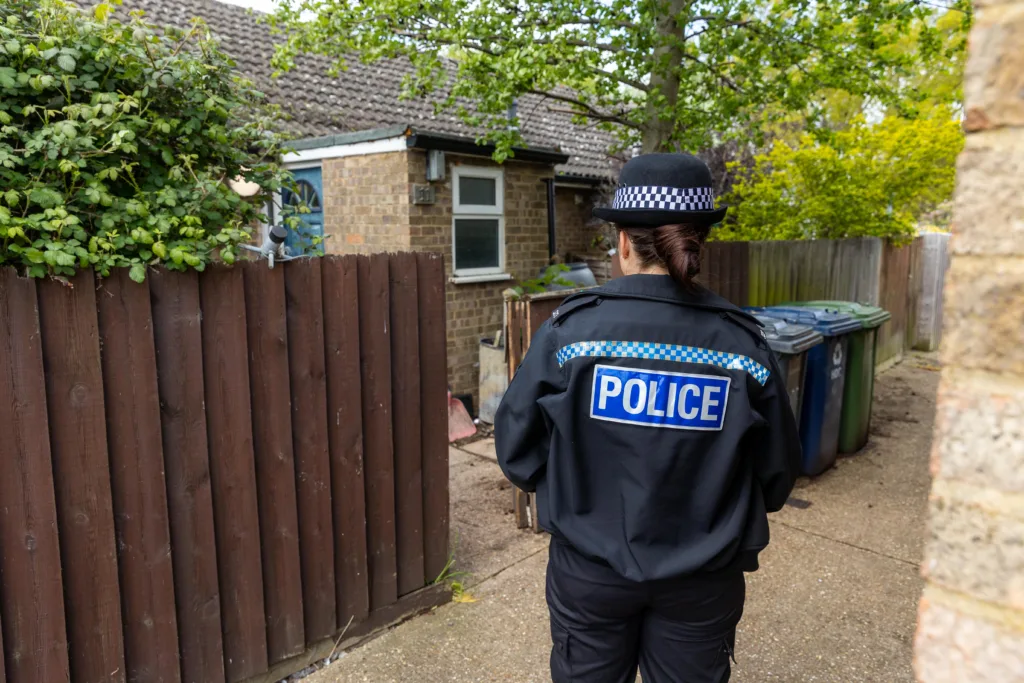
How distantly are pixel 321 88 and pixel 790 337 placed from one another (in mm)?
7010

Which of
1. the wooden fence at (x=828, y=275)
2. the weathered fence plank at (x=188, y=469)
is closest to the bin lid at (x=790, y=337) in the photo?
→ the wooden fence at (x=828, y=275)

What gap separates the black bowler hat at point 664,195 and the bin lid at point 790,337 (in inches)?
140

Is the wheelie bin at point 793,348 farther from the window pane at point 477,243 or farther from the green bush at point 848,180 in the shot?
the green bush at point 848,180

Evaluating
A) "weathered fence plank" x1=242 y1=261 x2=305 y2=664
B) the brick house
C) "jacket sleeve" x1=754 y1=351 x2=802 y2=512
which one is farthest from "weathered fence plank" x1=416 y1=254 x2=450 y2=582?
the brick house

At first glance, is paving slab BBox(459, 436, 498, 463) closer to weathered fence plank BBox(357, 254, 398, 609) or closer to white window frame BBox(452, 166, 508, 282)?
white window frame BBox(452, 166, 508, 282)

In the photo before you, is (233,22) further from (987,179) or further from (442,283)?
(987,179)

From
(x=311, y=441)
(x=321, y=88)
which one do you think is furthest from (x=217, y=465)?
(x=321, y=88)

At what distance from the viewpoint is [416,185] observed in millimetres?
7234

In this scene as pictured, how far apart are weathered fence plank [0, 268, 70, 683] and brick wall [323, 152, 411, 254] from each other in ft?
16.4

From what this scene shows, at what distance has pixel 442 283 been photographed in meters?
3.61

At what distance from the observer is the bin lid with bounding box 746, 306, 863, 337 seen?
19.2 ft

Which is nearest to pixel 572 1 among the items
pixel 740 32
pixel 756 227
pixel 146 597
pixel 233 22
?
pixel 740 32

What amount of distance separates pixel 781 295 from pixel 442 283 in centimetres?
530

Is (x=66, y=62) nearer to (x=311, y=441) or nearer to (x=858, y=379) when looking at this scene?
(x=311, y=441)
